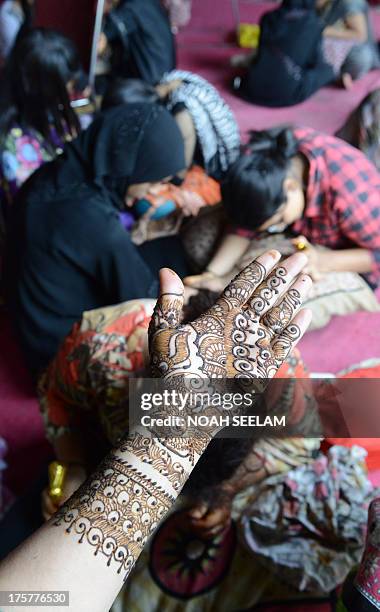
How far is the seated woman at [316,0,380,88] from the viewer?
2.65 m

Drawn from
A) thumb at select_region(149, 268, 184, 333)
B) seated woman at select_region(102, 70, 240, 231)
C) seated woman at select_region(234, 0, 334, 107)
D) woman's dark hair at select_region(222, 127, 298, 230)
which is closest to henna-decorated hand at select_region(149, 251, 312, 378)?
thumb at select_region(149, 268, 184, 333)

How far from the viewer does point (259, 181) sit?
4.19 ft

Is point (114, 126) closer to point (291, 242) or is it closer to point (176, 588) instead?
point (291, 242)

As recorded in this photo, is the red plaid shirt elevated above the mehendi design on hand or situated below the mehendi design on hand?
below

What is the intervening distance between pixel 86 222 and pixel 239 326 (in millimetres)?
722

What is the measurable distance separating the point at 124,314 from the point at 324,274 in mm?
741

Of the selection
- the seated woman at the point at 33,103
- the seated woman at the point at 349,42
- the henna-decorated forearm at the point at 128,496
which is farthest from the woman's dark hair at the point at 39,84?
the seated woman at the point at 349,42

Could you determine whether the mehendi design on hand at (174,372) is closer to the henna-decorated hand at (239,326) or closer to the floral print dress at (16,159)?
the henna-decorated hand at (239,326)

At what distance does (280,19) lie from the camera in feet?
7.73

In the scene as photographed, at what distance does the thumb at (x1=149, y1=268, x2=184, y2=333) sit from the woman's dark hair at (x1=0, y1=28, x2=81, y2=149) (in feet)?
4.11

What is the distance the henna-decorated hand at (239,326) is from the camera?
613mm

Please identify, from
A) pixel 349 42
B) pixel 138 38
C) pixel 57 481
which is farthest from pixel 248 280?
pixel 349 42

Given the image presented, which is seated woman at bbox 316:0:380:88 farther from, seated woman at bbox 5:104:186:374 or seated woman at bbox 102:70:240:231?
seated woman at bbox 5:104:186:374

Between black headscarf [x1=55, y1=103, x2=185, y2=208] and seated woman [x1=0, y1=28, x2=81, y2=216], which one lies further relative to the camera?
seated woman [x1=0, y1=28, x2=81, y2=216]
